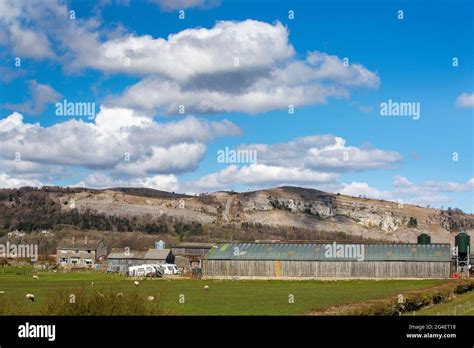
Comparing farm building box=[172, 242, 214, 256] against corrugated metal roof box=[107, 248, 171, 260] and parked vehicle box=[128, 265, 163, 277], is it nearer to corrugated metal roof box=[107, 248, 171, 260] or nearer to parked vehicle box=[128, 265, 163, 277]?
corrugated metal roof box=[107, 248, 171, 260]

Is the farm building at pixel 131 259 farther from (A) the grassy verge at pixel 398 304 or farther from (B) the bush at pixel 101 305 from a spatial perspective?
(B) the bush at pixel 101 305

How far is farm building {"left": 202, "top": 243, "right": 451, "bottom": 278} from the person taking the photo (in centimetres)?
9156

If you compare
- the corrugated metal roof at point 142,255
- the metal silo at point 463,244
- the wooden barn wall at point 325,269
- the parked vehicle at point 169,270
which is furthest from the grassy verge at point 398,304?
the corrugated metal roof at point 142,255

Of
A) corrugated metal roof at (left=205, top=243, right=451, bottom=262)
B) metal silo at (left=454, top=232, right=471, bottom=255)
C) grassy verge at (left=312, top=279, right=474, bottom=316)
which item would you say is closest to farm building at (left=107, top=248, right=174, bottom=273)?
corrugated metal roof at (left=205, top=243, right=451, bottom=262)

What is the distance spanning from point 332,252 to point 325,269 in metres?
2.83

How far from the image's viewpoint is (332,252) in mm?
94688

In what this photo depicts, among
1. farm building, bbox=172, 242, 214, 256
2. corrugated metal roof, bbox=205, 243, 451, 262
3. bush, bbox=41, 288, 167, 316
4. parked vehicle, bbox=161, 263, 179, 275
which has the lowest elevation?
parked vehicle, bbox=161, 263, 179, 275

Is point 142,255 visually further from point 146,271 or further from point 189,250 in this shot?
point 146,271

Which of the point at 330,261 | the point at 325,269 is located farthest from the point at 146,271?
the point at 330,261

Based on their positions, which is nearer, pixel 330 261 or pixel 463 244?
pixel 330 261

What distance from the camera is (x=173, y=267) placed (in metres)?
105
